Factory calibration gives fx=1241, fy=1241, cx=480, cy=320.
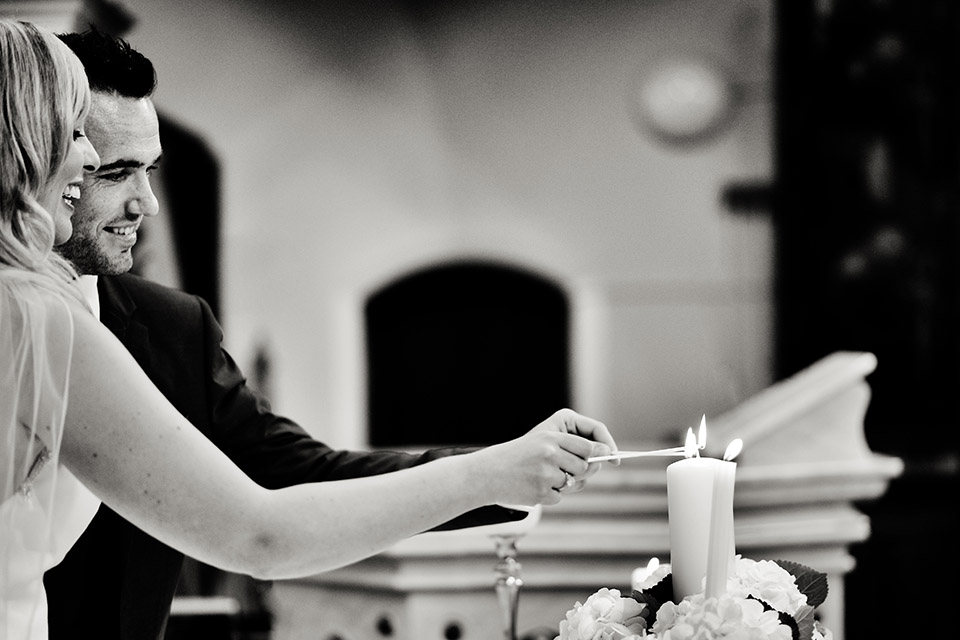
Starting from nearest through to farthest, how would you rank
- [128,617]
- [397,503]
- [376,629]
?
[397,503] < [128,617] < [376,629]

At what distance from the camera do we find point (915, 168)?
23.0ft

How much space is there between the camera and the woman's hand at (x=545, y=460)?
1.45m

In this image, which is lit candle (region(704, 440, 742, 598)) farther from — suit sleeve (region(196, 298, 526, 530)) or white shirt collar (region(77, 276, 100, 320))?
white shirt collar (region(77, 276, 100, 320))

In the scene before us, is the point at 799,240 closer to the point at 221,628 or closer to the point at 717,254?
the point at 717,254

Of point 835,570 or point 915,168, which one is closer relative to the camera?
point 835,570

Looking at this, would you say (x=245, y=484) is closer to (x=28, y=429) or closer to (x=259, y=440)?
(x=28, y=429)

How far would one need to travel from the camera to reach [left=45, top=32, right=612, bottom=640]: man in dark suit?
179cm

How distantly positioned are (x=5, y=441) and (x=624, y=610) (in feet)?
2.36

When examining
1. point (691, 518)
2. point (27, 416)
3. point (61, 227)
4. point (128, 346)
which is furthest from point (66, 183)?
point (691, 518)

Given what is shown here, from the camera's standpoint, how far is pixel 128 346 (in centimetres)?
192

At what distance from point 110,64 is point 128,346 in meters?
0.43

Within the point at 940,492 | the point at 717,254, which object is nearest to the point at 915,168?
the point at 717,254

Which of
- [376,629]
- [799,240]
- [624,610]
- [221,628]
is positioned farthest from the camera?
[799,240]

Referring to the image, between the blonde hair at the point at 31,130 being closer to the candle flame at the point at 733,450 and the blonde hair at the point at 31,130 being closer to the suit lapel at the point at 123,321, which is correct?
the suit lapel at the point at 123,321
